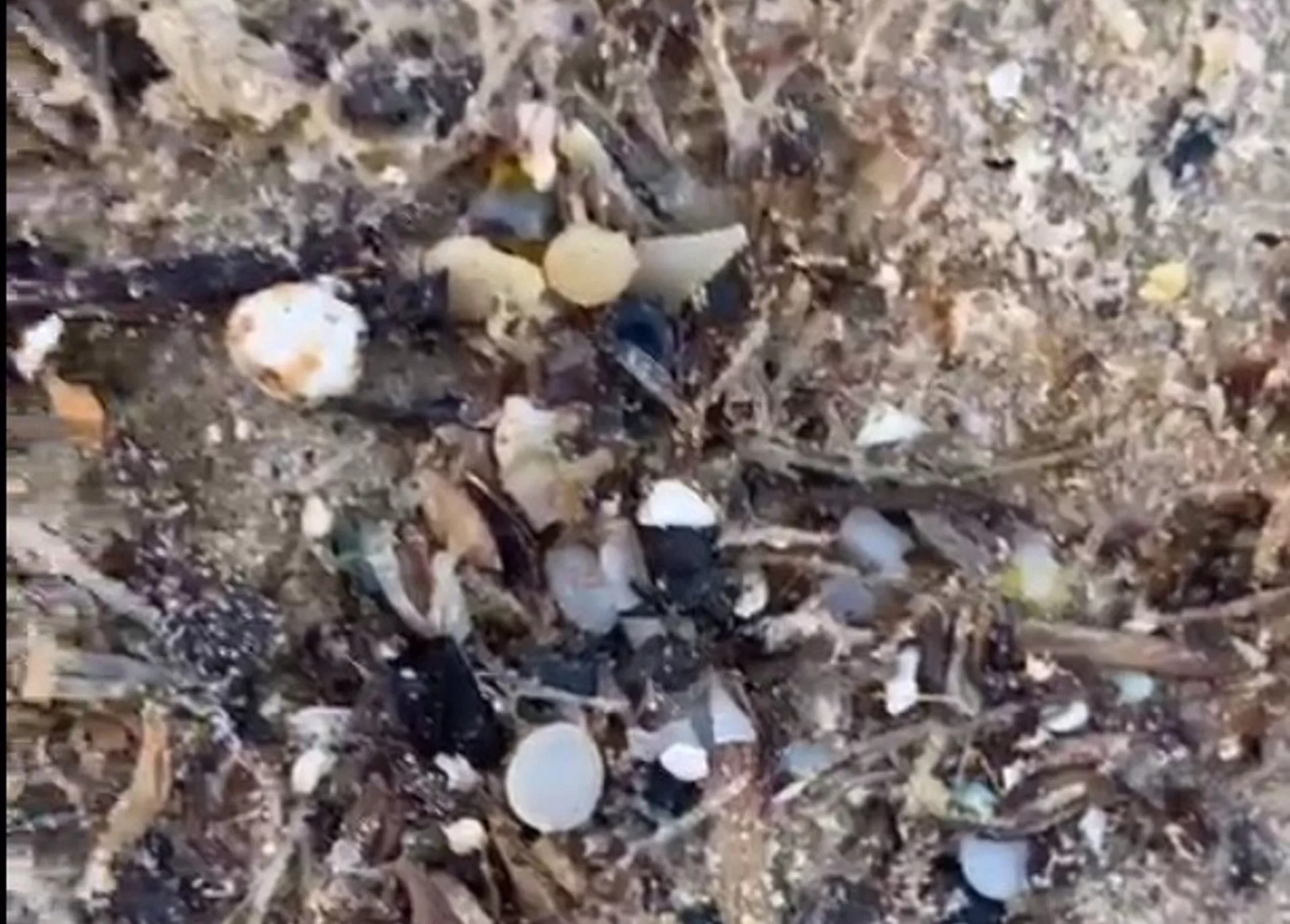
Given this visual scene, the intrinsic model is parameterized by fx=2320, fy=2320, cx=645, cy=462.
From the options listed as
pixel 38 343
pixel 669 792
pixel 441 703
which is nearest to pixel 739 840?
pixel 669 792

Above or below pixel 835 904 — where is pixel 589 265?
above

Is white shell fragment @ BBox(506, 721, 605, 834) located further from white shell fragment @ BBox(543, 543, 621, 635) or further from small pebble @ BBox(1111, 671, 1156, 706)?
small pebble @ BBox(1111, 671, 1156, 706)

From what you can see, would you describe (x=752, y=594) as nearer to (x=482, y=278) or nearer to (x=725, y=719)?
(x=725, y=719)

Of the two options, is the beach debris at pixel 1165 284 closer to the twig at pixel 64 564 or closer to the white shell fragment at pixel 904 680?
the white shell fragment at pixel 904 680

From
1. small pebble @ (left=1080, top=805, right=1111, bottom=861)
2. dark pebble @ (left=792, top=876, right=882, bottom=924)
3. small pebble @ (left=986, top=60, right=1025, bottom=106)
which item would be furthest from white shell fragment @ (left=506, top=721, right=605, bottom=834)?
small pebble @ (left=986, top=60, right=1025, bottom=106)

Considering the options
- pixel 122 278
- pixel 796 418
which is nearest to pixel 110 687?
pixel 122 278

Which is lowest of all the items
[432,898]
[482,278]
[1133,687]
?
[432,898]

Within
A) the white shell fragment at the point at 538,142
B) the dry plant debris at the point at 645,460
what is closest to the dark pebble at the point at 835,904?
the dry plant debris at the point at 645,460
